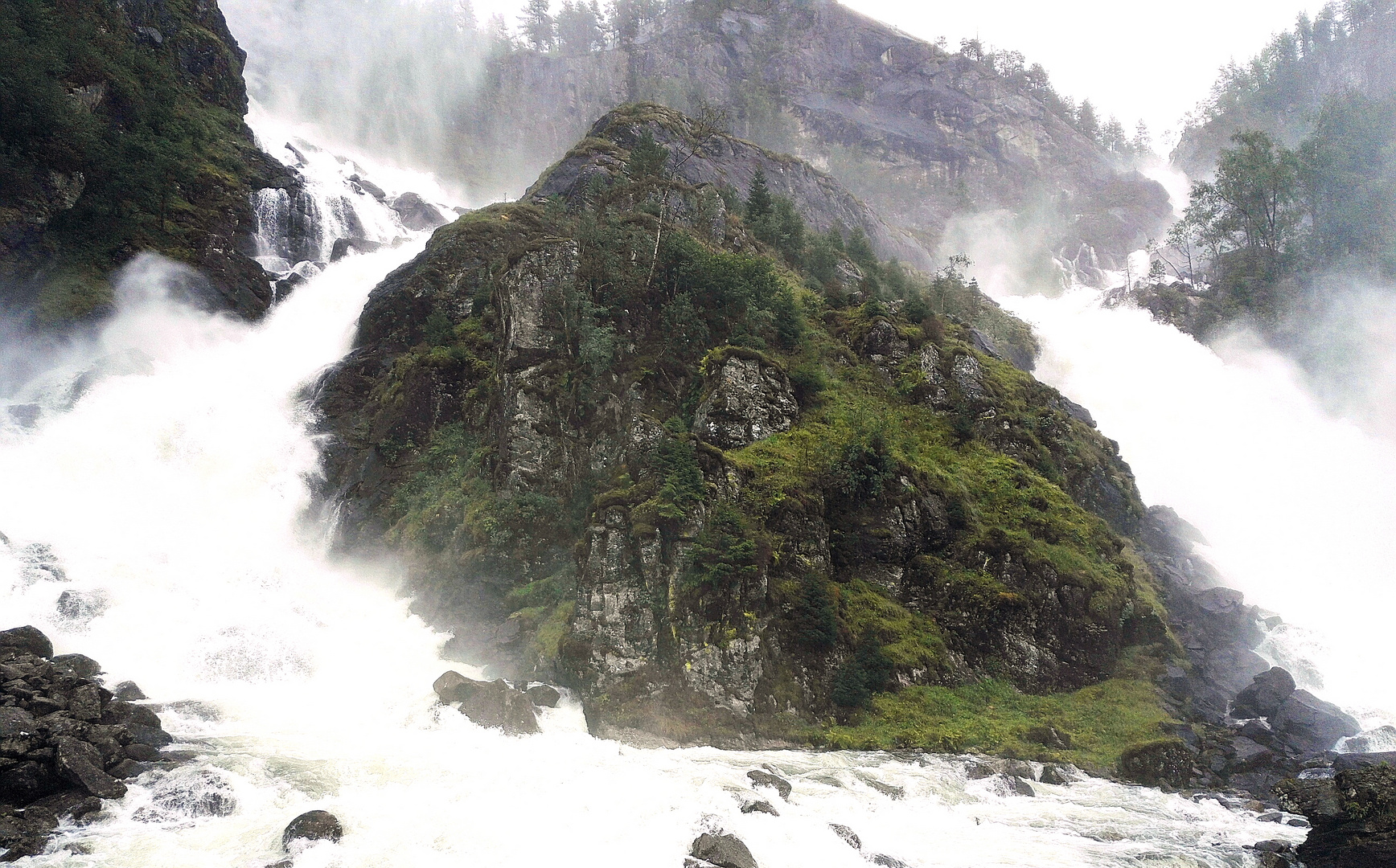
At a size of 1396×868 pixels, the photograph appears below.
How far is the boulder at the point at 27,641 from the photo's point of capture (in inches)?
719

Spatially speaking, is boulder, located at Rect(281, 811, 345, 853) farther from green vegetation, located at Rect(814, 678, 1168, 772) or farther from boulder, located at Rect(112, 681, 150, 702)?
green vegetation, located at Rect(814, 678, 1168, 772)

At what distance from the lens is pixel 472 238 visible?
38656 millimetres

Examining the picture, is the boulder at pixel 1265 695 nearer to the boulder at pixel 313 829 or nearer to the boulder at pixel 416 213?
the boulder at pixel 313 829

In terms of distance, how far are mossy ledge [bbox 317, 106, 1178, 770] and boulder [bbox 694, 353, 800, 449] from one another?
9cm

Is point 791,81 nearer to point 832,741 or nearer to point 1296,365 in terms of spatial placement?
point 1296,365

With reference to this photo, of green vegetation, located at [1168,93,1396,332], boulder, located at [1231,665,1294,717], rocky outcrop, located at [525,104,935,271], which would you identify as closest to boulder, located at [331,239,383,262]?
rocky outcrop, located at [525,104,935,271]

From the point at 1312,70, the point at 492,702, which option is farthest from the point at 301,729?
the point at 1312,70

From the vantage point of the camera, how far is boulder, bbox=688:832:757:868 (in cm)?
1228

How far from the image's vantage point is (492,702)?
Answer: 19.9 metres

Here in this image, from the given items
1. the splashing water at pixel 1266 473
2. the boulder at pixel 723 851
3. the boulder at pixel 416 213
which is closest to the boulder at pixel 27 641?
the boulder at pixel 723 851

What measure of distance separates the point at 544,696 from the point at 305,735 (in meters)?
6.17

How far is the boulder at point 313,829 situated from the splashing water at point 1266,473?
31.5m

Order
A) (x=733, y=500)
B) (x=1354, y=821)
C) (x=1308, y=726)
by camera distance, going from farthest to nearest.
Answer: (x=733, y=500)
(x=1308, y=726)
(x=1354, y=821)

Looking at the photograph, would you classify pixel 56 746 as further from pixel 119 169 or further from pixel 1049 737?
pixel 119 169
